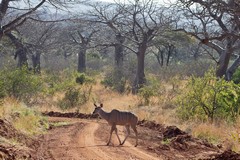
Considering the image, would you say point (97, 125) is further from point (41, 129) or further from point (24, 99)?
point (24, 99)

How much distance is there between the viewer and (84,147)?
9.26 meters

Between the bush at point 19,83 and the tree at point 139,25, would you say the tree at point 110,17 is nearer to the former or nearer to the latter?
the tree at point 139,25

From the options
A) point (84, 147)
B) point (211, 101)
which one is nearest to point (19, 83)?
point (211, 101)

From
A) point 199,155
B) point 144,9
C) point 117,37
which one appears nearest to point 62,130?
point 199,155

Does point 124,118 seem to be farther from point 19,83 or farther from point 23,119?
point 19,83

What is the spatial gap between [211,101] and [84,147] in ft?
19.2

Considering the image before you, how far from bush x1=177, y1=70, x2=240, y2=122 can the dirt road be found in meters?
2.85

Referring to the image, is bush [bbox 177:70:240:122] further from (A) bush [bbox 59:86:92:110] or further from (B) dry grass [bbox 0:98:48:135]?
(A) bush [bbox 59:86:92:110]

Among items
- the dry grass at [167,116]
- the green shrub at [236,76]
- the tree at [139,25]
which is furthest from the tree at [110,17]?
the green shrub at [236,76]

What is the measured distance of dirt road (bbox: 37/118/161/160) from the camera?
8378mm

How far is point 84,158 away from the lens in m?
8.16

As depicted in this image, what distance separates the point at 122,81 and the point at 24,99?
9.45 meters

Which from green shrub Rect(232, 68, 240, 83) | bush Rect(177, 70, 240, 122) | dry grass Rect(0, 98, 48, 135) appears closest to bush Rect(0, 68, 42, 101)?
dry grass Rect(0, 98, 48, 135)

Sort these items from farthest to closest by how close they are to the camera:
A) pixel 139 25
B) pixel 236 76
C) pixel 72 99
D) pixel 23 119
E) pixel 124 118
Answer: pixel 139 25
pixel 72 99
pixel 236 76
pixel 23 119
pixel 124 118
